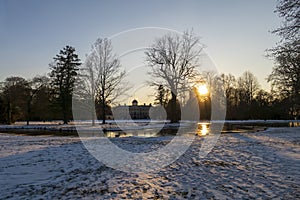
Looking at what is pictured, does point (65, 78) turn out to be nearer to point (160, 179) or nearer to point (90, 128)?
point (90, 128)

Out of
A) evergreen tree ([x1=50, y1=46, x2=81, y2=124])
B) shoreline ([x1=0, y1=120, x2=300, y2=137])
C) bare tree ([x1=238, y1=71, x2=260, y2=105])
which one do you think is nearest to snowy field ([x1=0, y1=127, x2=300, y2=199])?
shoreline ([x1=0, y1=120, x2=300, y2=137])

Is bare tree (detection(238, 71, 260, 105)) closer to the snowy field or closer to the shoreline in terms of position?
the shoreline

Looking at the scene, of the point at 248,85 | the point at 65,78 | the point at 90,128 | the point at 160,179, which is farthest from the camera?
the point at 248,85

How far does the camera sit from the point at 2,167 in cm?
806

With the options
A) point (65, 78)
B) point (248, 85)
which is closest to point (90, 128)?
point (65, 78)

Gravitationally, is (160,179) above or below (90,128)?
below

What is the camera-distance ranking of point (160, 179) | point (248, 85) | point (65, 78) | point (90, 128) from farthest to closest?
1. point (248, 85)
2. point (65, 78)
3. point (90, 128)
4. point (160, 179)

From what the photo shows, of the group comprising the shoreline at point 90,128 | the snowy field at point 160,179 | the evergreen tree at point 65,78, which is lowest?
the snowy field at point 160,179

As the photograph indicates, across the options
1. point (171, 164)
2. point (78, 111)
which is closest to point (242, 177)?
point (171, 164)

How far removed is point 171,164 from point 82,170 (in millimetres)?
2795

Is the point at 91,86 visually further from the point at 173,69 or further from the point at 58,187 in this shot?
the point at 58,187

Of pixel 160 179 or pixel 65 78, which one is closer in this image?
pixel 160 179

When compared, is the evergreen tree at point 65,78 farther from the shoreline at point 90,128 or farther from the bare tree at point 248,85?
the bare tree at point 248,85

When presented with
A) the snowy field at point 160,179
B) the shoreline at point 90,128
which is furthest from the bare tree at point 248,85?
the snowy field at point 160,179
